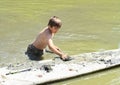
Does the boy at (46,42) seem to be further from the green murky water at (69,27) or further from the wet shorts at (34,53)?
the green murky water at (69,27)

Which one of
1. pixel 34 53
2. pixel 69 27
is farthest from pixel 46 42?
pixel 69 27

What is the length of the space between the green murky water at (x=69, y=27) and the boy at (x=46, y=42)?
0.21 metres

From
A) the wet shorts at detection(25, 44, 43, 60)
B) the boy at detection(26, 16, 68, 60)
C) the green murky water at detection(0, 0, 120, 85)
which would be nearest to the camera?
the boy at detection(26, 16, 68, 60)

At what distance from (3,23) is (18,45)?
2.09 metres

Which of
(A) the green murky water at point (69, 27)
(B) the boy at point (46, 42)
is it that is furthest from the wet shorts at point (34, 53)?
(A) the green murky water at point (69, 27)

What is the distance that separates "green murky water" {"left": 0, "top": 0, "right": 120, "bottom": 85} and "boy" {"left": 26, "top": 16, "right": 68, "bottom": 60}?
206 millimetres

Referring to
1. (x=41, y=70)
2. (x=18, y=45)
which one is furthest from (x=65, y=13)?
(x=41, y=70)

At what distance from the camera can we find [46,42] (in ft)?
21.8

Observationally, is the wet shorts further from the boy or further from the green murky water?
the green murky water

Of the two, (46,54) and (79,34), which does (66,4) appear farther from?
A: (46,54)

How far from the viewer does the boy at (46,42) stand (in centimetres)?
651

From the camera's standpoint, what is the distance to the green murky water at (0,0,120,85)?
6988 millimetres

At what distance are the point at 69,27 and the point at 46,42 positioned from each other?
274 centimetres

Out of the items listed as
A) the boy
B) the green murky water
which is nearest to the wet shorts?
the boy
